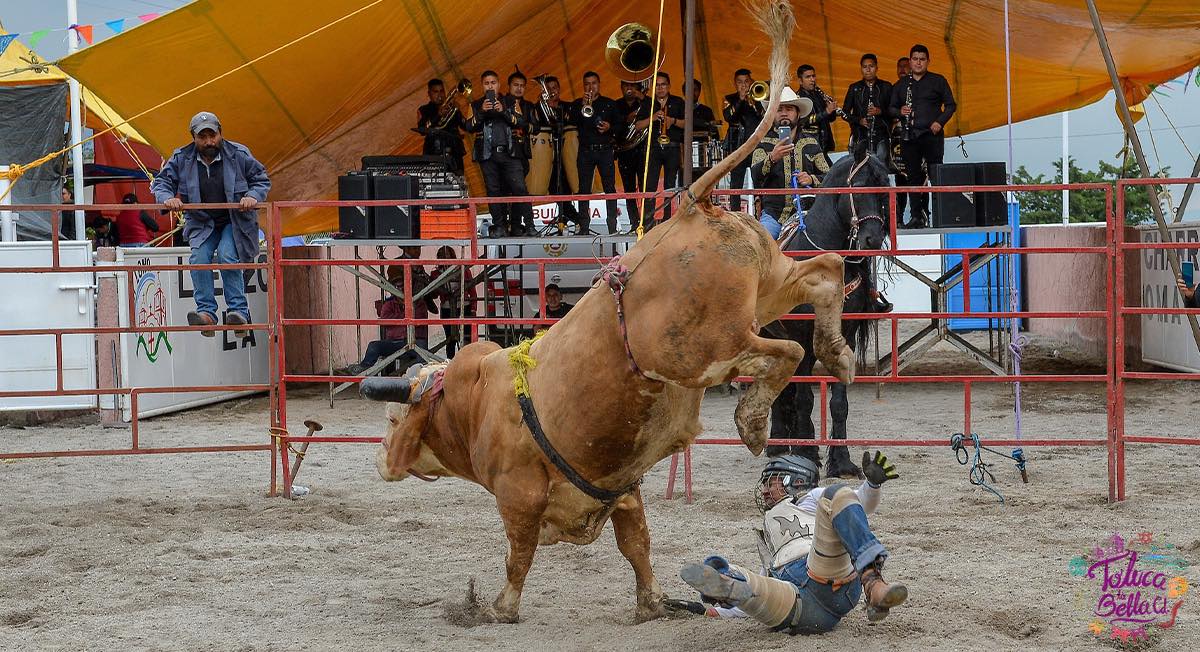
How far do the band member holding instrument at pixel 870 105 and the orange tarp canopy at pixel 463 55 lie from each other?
70 centimetres

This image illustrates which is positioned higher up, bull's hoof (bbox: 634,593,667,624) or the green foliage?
the green foliage

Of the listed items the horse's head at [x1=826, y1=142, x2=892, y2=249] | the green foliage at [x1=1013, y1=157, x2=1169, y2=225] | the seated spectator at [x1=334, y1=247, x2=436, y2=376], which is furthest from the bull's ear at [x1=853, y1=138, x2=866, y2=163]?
the green foliage at [x1=1013, y1=157, x2=1169, y2=225]

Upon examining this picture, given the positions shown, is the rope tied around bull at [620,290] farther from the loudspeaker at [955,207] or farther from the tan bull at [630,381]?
the loudspeaker at [955,207]

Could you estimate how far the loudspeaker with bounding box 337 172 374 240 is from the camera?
1087 centimetres

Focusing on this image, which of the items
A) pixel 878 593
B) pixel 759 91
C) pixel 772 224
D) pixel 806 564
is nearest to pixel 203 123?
pixel 772 224

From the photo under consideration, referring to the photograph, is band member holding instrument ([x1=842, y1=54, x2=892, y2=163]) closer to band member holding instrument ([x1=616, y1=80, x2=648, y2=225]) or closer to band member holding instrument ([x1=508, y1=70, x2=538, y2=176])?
band member holding instrument ([x1=616, y1=80, x2=648, y2=225])

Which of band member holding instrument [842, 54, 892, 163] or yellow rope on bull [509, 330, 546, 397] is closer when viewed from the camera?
yellow rope on bull [509, 330, 546, 397]

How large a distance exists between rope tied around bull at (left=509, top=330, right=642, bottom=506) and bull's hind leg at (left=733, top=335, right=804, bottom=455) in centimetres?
80

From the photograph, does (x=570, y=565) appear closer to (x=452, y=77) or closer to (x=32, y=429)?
(x=32, y=429)

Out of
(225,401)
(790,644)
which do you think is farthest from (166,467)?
(790,644)

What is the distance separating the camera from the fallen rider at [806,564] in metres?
3.99

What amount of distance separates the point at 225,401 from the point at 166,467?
390cm

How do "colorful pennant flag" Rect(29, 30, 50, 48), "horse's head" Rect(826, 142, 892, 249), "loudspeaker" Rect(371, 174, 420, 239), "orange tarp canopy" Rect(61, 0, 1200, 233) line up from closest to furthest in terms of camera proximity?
"horse's head" Rect(826, 142, 892, 249), "orange tarp canopy" Rect(61, 0, 1200, 233), "loudspeaker" Rect(371, 174, 420, 239), "colorful pennant flag" Rect(29, 30, 50, 48)

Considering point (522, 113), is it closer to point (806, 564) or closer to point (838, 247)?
point (838, 247)
